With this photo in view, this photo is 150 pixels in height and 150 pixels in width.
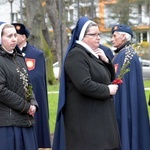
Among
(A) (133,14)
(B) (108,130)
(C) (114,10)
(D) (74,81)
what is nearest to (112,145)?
(B) (108,130)

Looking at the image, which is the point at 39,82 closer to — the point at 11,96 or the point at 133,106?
the point at 133,106

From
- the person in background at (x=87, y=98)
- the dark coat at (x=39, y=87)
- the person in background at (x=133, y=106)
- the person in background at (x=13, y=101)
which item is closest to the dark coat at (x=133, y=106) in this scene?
the person in background at (x=133, y=106)

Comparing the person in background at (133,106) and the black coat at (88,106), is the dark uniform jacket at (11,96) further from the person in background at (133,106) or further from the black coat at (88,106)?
the person in background at (133,106)

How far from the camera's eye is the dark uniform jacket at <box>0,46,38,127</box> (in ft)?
18.4

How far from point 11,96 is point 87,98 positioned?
78 centimetres

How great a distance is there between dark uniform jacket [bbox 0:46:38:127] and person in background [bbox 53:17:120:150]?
0.40m

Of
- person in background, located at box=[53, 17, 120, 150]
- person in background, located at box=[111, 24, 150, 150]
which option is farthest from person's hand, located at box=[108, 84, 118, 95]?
person in background, located at box=[111, 24, 150, 150]

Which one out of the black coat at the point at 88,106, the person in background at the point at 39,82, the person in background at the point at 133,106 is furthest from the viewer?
the person in background at the point at 39,82

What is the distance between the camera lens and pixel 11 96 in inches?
220

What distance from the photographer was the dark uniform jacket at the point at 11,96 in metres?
5.59

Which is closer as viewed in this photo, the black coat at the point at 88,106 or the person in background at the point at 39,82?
the black coat at the point at 88,106

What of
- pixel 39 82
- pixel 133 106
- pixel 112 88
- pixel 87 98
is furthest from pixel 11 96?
pixel 39 82

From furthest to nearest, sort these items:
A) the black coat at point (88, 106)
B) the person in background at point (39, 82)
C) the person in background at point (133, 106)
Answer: the person in background at point (39, 82) < the person in background at point (133, 106) < the black coat at point (88, 106)

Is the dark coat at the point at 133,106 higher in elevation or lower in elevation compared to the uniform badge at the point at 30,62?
lower
